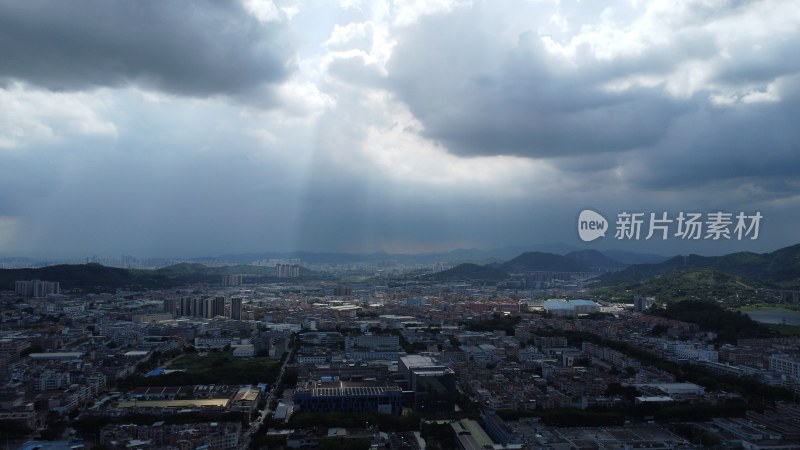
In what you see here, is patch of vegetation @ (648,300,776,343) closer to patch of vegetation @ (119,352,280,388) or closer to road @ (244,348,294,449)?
road @ (244,348,294,449)

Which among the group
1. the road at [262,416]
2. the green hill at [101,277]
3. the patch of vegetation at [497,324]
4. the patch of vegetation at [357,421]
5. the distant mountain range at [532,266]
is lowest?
the road at [262,416]

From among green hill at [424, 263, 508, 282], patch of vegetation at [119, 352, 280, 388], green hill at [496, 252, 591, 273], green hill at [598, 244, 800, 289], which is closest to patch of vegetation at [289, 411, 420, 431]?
patch of vegetation at [119, 352, 280, 388]

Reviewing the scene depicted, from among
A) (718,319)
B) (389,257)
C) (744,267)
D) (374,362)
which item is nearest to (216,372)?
(374,362)

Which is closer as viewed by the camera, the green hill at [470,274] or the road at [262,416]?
the road at [262,416]

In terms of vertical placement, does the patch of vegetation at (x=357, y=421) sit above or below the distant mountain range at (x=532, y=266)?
below

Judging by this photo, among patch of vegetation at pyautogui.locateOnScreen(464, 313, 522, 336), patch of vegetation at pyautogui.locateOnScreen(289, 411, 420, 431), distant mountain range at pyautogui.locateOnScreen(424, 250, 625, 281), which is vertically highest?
distant mountain range at pyautogui.locateOnScreen(424, 250, 625, 281)

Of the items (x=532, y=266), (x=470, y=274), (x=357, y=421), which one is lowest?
(x=357, y=421)

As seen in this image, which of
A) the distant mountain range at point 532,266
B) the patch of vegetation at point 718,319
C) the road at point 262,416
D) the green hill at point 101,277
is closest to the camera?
the road at point 262,416

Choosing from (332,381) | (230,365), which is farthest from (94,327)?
(332,381)

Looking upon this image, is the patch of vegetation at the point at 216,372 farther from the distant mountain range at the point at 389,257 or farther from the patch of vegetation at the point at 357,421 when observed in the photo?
the distant mountain range at the point at 389,257

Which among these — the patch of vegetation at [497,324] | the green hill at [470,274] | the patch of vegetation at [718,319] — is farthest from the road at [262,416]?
the green hill at [470,274]

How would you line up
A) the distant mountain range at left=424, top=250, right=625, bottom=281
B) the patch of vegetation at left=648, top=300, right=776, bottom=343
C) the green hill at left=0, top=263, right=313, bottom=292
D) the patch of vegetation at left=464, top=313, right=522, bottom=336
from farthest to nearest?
1. the distant mountain range at left=424, top=250, right=625, bottom=281
2. the green hill at left=0, top=263, right=313, bottom=292
3. the patch of vegetation at left=464, top=313, right=522, bottom=336
4. the patch of vegetation at left=648, top=300, right=776, bottom=343

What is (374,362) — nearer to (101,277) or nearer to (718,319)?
(718,319)
